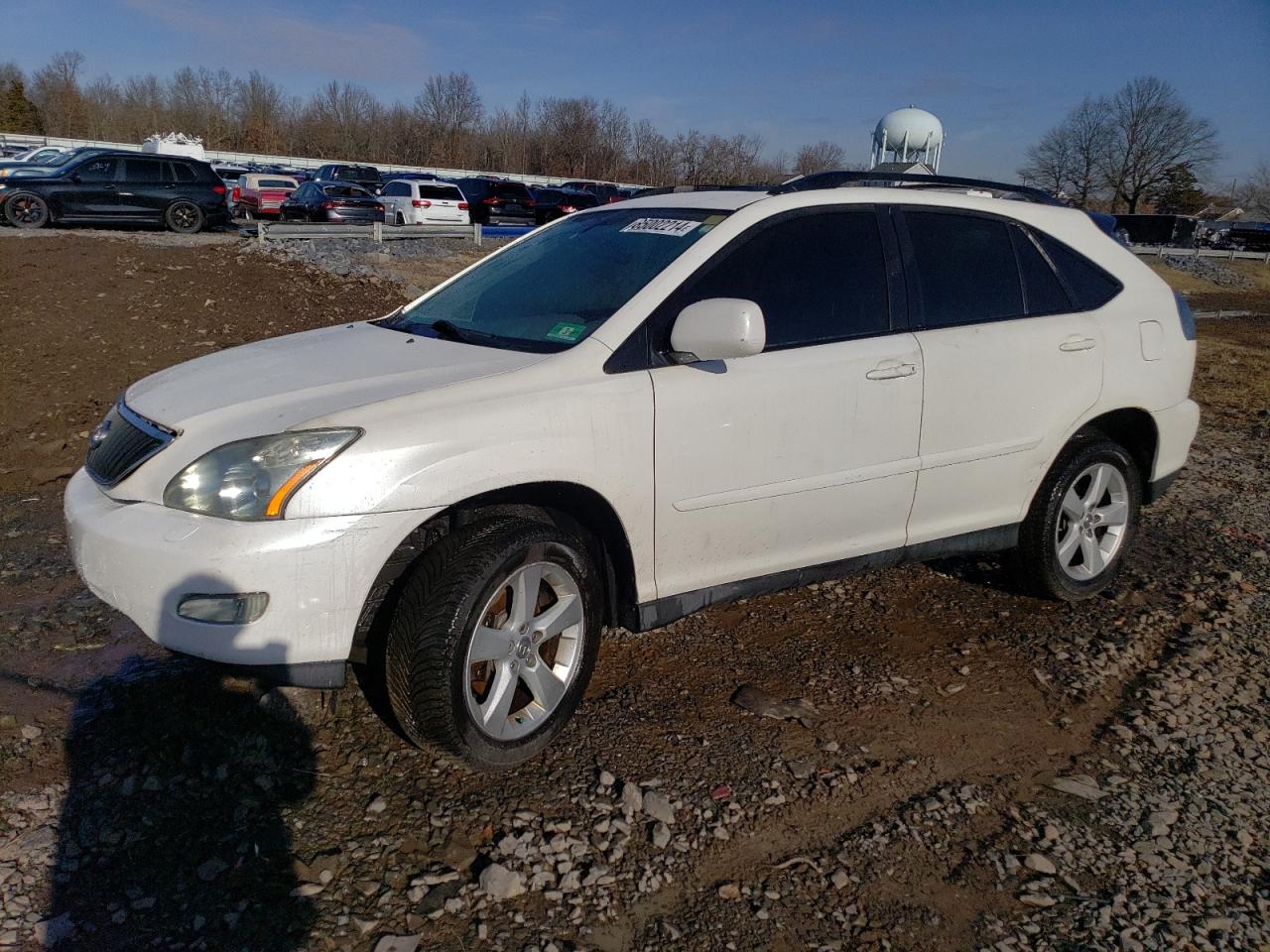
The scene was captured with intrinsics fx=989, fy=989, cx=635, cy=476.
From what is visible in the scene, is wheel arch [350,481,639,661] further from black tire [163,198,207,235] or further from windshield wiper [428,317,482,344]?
black tire [163,198,207,235]

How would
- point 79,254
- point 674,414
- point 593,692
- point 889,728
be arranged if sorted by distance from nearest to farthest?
point 674,414 → point 889,728 → point 593,692 → point 79,254

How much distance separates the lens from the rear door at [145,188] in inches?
791

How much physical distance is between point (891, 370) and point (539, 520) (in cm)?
149

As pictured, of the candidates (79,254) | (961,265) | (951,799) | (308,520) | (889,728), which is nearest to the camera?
(308,520)

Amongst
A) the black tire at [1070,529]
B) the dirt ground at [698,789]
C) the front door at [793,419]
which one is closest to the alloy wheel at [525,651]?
the dirt ground at [698,789]

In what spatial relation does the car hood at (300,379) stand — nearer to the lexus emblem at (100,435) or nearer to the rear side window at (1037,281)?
the lexus emblem at (100,435)

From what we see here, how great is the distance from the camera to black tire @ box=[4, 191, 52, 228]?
18766mm

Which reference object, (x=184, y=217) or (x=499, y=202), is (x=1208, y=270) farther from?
(x=184, y=217)

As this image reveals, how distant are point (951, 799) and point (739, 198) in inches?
90.8

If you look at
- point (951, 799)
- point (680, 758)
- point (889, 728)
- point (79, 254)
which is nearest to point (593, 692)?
point (680, 758)

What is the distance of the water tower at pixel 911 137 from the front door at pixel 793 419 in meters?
30.6

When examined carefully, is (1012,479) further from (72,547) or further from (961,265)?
(72,547)

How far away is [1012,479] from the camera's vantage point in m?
4.20

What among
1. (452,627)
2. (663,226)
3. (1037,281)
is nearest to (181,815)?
(452,627)
